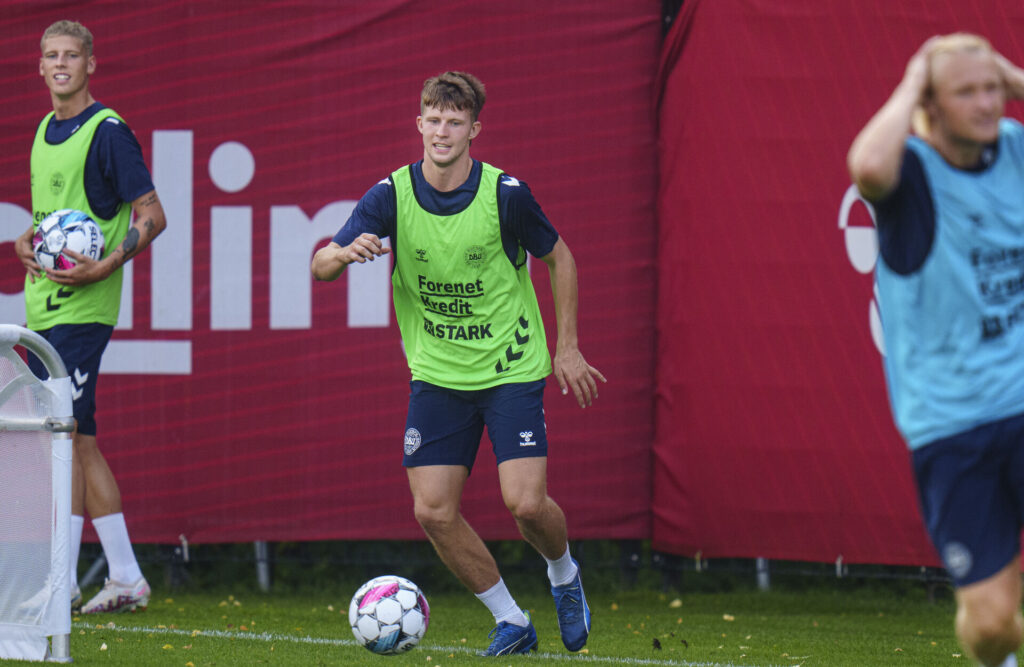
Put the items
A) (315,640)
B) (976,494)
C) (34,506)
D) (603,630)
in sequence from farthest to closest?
(603,630) < (315,640) < (34,506) < (976,494)

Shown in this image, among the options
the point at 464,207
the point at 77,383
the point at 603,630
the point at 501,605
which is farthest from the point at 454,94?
the point at 603,630

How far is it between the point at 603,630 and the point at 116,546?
2444 millimetres

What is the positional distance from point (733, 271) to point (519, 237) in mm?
2170

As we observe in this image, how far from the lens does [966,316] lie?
11.6 feet

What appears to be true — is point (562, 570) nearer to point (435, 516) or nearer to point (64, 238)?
point (435, 516)

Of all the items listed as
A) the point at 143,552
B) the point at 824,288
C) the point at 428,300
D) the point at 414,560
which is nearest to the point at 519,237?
the point at 428,300

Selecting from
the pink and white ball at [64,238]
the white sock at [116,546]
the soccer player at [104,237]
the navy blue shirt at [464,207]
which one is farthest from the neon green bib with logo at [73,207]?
the navy blue shirt at [464,207]

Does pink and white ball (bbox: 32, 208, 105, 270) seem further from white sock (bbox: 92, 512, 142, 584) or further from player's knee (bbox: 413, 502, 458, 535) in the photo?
player's knee (bbox: 413, 502, 458, 535)

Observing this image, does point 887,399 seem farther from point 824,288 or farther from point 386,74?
point 386,74

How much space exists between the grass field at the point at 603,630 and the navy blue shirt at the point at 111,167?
205 cm

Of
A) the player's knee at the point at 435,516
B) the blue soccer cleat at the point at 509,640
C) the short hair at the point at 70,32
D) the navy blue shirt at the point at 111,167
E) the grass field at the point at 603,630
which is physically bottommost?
the grass field at the point at 603,630

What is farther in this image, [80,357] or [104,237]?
[104,237]

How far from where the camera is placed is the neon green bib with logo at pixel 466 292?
18.1 ft

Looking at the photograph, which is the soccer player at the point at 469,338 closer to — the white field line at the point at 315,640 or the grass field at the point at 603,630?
the white field line at the point at 315,640
